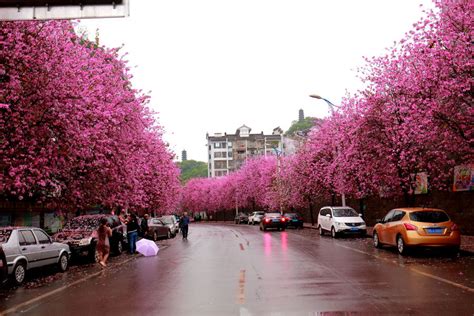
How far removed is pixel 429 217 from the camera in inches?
696

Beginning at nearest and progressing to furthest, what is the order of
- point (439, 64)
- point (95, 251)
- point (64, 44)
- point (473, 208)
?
point (64, 44), point (439, 64), point (95, 251), point (473, 208)

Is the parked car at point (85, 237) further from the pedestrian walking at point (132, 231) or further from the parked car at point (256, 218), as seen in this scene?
the parked car at point (256, 218)

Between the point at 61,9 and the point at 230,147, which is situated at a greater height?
the point at 230,147

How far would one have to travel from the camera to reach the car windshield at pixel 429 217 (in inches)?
691

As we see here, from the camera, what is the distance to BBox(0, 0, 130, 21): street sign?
30.2 feet

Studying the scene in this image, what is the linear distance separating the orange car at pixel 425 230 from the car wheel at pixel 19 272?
12.1m

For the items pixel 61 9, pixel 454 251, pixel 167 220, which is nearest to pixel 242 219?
pixel 167 220

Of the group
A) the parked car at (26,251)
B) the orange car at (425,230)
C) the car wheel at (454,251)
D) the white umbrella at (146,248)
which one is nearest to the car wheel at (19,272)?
the parked car at (26,251)

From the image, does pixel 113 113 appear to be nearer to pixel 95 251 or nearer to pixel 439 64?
pixel 95 251

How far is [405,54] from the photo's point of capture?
21125mm

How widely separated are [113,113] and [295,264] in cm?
805

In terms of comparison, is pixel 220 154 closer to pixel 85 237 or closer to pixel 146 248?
pixel 146 248

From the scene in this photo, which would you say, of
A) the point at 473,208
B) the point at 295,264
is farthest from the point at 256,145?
the point at 295,264

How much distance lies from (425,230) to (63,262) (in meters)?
12.0
